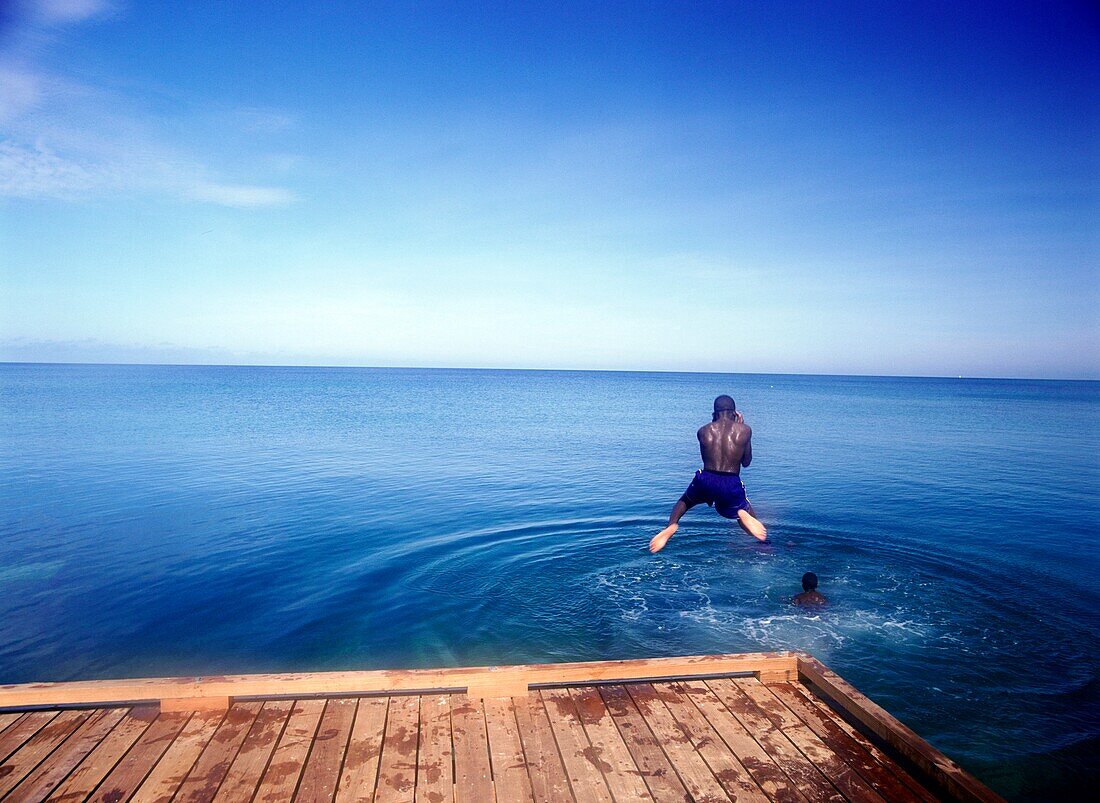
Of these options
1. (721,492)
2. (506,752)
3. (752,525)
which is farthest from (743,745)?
(721,492)

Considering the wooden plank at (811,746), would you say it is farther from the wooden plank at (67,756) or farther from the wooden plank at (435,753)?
the wooden plank at (67,756)

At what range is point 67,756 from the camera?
5.50 m

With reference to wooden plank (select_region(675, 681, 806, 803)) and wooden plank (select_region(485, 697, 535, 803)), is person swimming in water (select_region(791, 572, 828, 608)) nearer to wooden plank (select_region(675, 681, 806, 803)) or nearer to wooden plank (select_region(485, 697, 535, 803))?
wooden plank (select_region(675, 681, 806, 803))

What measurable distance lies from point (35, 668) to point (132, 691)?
24.9 ft

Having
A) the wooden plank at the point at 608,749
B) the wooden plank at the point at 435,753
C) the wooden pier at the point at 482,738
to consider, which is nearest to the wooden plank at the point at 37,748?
the wooden pier at the point at 482,738

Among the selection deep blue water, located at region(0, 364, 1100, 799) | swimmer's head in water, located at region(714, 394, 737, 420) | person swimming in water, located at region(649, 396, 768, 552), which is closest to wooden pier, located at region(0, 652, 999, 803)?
person swimming in water, located at region(649, 396, 768, 552)

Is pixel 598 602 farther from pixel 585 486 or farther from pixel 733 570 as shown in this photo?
pixel 585 486

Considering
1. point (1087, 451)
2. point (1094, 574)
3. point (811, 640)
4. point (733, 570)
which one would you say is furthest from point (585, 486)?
point (1087, 451)

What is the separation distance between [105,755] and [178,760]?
27.5 inches

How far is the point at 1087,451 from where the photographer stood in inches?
1645

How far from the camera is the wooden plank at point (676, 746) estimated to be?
16.9 ft

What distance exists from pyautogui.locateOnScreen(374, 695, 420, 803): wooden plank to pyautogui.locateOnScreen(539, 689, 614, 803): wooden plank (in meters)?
1.34

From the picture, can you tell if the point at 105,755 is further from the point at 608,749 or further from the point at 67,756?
the point at 608,749

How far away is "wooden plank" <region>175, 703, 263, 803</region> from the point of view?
16.5 feet
